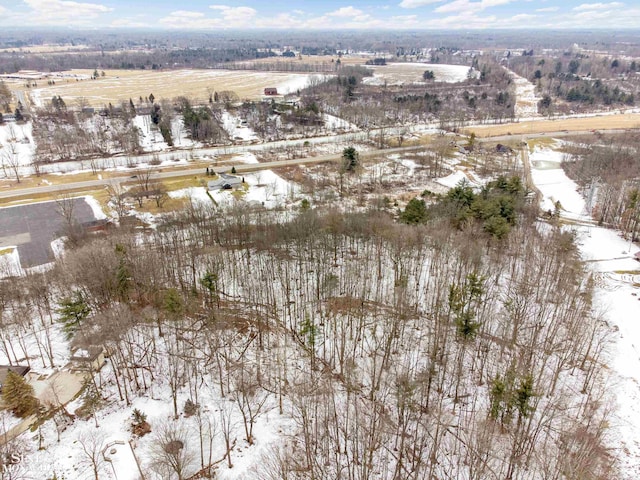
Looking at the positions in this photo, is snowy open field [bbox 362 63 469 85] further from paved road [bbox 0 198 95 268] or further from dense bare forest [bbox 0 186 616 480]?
dense bare forest [bbox 0 186 616 480]

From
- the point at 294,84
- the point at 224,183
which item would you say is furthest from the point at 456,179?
the point at 294,84

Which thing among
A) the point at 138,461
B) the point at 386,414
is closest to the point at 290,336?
the point at 386,414

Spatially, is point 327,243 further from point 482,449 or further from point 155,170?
point 155,170

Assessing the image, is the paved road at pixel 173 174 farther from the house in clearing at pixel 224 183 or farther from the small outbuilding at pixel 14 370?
the small outbuilding at pixel 14 370

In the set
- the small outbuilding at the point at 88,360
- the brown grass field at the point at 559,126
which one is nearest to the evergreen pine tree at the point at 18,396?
the small outbuilding at the point at 88,360

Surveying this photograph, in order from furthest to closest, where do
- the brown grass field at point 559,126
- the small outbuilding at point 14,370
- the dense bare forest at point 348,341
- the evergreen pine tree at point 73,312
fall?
the brown grass field at point 559,126 → the evergreen pine tree at point 73,312 → the small outbuilding at point 14,370 → the dense bare forest at point 348,341

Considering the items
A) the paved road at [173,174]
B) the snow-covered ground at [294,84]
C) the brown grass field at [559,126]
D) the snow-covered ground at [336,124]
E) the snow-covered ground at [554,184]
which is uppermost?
the snow-covered ground at [294,84]

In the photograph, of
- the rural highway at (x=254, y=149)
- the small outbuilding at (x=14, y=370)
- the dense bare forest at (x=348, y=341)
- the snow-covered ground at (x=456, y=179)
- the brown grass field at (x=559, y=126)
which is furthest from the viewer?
the brown grass field at (x=559, y=126)
